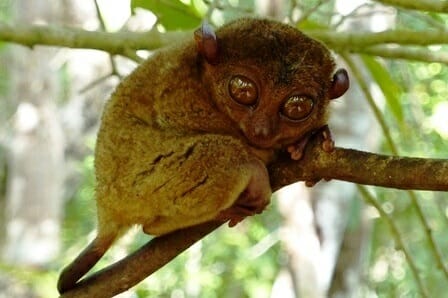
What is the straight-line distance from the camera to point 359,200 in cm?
575

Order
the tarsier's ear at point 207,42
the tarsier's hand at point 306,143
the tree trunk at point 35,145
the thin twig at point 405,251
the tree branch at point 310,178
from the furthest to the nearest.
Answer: the tree trunk at point 35,145, the thin twig at point 405,251, the tarsier's ear at point 207,42, the tarsier's hand at point 306,143, the tree branch at point 310,178

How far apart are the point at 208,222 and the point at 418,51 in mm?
1222

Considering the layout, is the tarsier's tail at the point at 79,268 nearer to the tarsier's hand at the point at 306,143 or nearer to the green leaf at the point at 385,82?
the tarsier's hand at the point at 306,143

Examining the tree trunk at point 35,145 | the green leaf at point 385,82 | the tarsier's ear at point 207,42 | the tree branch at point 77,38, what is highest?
the tarsier's ear at point 207,42

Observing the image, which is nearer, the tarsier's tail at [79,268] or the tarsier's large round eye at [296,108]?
the tarsier's large round eye at [296,108]

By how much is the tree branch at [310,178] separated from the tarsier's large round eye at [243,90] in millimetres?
182

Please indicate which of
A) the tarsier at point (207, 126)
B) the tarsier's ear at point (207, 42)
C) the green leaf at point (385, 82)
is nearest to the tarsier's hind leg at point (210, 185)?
the tarsier at point (207, 126)

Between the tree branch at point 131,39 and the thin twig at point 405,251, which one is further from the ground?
the tree branch at point 131,39

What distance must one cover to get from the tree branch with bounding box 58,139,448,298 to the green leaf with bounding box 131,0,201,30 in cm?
97

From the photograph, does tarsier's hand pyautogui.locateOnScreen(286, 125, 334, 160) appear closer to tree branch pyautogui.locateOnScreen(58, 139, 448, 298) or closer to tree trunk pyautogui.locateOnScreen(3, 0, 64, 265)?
tree branch pyautogui.locateOnScreen(58, 139, 448, 298)

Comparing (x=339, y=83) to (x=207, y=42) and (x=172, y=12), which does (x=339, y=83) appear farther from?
(x=172, y=12)

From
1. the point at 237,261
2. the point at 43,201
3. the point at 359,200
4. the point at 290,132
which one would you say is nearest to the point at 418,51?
the point at 290,132

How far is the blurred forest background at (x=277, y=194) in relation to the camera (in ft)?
12.1

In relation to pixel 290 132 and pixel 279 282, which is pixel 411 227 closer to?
pixel 279 282
